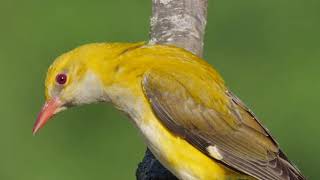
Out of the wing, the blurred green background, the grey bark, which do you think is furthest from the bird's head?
the blurred green background

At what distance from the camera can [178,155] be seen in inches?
248

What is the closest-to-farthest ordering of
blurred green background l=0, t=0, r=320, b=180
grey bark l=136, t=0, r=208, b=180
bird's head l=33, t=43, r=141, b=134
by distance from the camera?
bird's head l=33, t=43, r=141, b=134 → grey bark l=136, t=0, r=208, b=180 → blurred green background l=0, t=0, r=320, b=180

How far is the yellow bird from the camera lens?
20.8 feet

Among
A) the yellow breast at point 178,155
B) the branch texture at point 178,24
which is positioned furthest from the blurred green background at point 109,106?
the yellow breast at point 178,155

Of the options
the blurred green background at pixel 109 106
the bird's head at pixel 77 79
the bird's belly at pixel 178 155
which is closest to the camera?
the bird's belly at pixel 178 155

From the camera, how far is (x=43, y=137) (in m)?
9.94

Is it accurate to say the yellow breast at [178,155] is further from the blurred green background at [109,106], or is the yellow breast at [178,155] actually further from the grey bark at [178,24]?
the blurred green background at [109,106]

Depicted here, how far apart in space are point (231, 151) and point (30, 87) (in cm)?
431

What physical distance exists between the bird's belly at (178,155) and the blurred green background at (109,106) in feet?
9.68

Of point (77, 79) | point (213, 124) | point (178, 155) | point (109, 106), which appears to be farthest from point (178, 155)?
point (109, 106)

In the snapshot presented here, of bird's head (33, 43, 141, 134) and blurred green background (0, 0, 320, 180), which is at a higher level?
bird's head (33, 43, 141, 134)

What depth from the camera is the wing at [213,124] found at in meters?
6.34

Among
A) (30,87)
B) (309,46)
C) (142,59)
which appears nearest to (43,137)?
(30,87)

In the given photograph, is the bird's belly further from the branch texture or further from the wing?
the branch texture
